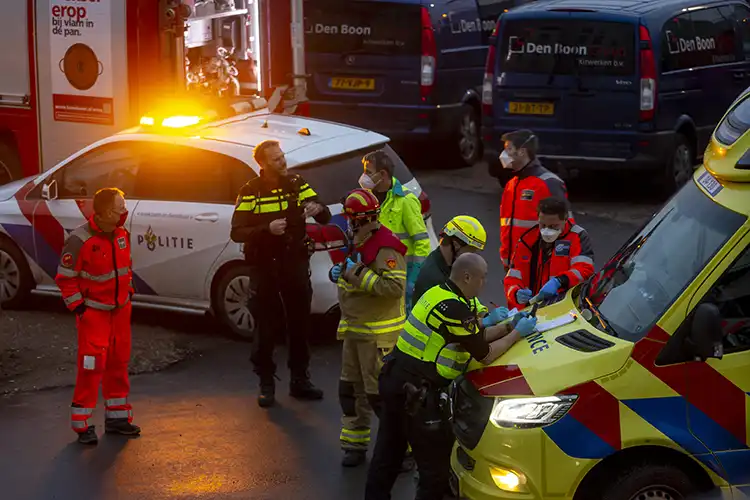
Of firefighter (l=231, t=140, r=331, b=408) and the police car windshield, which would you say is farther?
firefighter (l=231, t=140, r=331, b=408)

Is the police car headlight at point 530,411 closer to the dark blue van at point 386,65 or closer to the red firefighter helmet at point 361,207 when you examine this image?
the red firefighter helmet at point 361,207

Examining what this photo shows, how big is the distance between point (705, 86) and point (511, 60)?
225 centimetres

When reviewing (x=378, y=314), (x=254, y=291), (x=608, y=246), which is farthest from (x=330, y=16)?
(x=378, y=314)

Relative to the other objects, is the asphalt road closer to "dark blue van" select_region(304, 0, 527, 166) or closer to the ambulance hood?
the ambulance hood

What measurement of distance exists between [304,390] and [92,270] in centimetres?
167

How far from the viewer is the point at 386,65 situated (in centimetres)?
1582

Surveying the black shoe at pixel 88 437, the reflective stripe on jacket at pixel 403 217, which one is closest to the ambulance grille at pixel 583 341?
the reflective stripe on jacket at pixel 403 217

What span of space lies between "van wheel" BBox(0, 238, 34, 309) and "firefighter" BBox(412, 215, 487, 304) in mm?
4888

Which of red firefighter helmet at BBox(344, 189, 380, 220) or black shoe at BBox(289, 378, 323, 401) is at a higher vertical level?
red firefighter helmet at BBox(344, 189, 380, 220)

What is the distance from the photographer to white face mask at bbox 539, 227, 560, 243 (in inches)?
307

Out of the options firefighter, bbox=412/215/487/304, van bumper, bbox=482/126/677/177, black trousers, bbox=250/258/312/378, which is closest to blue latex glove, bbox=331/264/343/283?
firefighter, bbox=412/215/487/304

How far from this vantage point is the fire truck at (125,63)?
458 inches

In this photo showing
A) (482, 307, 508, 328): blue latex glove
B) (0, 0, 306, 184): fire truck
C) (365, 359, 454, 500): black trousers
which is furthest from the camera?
(0, 0, 306, 184): fire truck

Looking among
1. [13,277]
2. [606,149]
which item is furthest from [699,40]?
[13,277]
